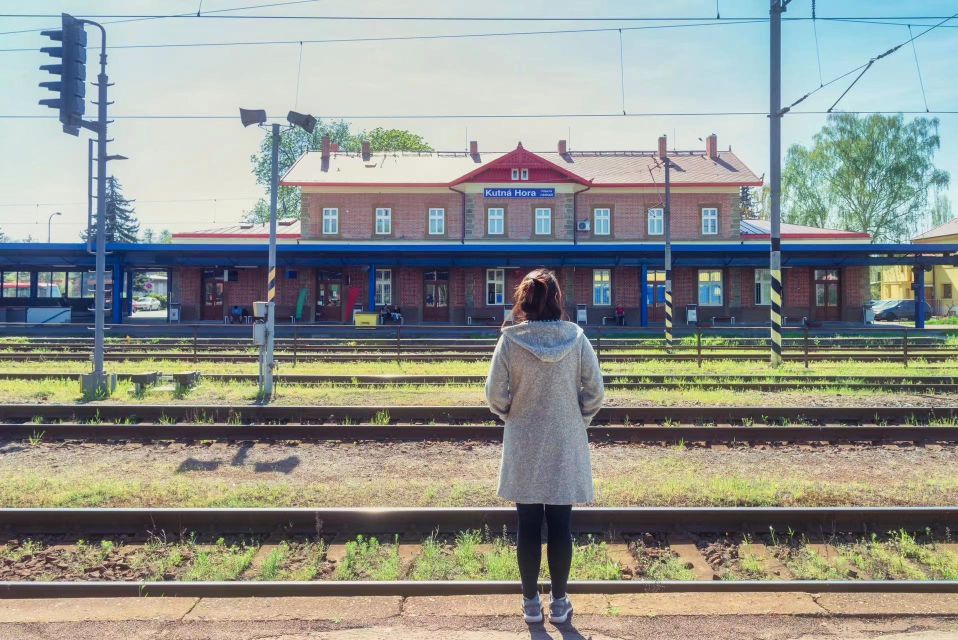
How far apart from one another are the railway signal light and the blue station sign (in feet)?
86.2

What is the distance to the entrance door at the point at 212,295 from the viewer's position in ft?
117

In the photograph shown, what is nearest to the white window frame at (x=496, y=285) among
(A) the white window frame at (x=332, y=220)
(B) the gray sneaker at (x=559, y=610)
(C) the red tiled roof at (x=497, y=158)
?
(C) the red tiled roof at (x=497, y=158)

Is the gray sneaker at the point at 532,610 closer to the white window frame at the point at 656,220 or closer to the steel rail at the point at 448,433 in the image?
the steel rail at the point at 448,433

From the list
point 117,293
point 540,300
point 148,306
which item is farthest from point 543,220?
point 148,306

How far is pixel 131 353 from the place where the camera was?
1831 centimetres

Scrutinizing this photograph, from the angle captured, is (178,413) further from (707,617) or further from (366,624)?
(707,617)

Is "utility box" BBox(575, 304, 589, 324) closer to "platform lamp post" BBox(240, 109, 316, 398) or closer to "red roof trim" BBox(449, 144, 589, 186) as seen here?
"red roof trim" BBox(449, 144, 589, 186)

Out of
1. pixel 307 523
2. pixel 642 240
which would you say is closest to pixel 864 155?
pixel 642 240

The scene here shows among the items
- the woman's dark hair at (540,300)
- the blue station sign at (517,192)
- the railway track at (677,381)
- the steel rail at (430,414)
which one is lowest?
the steel rail at (430,414)

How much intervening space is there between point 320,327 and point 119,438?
835 inches

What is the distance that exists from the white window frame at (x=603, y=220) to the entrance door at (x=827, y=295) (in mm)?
10760

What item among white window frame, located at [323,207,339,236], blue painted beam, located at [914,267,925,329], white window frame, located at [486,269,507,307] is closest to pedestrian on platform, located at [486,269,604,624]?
blue painted beam, located at [914,267,925,329]

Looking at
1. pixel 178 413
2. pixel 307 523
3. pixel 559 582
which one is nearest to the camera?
pixel 559 582

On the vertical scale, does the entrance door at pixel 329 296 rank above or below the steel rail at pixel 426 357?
above
